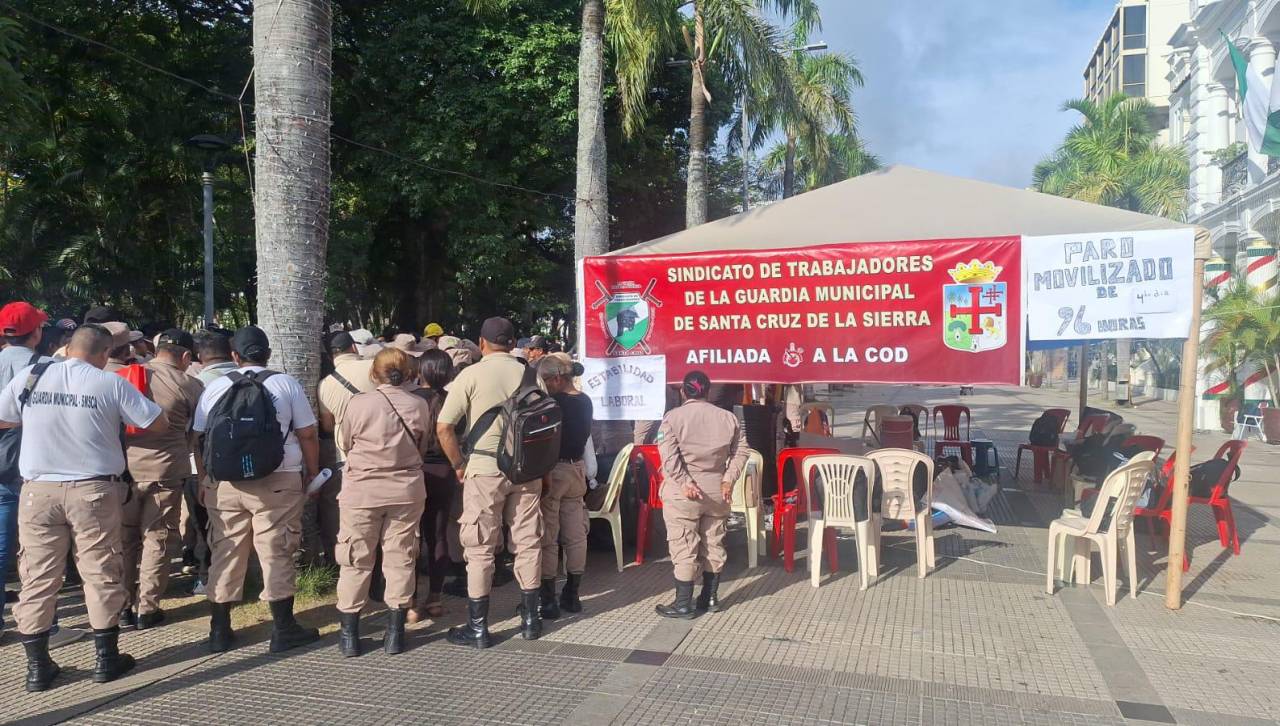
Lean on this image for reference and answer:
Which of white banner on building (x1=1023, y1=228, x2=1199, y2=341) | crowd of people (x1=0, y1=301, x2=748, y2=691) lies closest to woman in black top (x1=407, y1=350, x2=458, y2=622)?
crowd of people (x1=0, y1=301, x2=748, y2=691)

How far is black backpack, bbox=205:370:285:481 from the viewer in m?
4.65

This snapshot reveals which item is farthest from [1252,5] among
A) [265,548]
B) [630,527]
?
[265,548]

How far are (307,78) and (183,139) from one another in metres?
12.7

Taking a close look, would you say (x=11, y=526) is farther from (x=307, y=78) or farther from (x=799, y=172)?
(x=799, y=172)

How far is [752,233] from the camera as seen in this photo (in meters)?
6.91

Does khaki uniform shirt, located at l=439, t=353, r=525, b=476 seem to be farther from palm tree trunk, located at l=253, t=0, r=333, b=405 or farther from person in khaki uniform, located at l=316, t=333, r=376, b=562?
palm tree trunk, located at l=253, t=0, r=333, b=405

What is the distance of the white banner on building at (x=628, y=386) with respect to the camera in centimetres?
673

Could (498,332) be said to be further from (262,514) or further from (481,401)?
(262,514)

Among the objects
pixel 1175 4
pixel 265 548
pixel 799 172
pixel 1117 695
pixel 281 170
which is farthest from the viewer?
pixel 1175 4

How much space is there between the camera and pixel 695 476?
5.52 meters

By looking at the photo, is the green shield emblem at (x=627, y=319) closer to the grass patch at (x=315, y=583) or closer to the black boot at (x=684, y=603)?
the black boot at (x=684, y=603)

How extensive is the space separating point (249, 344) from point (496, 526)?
1738 mm

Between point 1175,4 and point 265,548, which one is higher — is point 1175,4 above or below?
above

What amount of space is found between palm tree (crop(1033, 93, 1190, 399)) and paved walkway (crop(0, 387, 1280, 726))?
2244 centimetres
